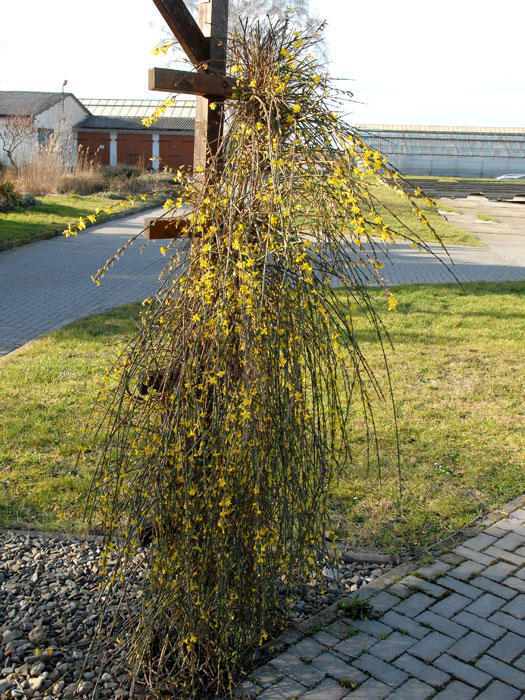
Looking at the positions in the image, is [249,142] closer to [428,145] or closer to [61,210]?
[61,210]

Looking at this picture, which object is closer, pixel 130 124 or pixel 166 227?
pixel 166 227

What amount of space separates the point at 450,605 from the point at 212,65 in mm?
2644

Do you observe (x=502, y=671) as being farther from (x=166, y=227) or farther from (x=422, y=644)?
(x=166, y=227)

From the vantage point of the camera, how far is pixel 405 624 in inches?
122

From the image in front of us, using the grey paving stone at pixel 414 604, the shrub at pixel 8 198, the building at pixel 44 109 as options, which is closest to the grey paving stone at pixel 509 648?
the grey paving stone at pixel 414 604

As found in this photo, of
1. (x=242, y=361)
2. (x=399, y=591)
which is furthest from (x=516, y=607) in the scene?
(x=242, y=361)

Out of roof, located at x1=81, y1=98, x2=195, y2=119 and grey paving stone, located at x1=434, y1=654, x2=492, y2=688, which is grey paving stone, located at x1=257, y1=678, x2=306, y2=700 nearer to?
grey paving stone, located at x1=434, y1=654, x2=492, y2=688

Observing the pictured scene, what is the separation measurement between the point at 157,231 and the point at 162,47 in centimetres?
71

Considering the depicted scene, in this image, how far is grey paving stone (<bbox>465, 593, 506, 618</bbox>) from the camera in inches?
126

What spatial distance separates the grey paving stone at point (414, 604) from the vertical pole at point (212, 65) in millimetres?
2183

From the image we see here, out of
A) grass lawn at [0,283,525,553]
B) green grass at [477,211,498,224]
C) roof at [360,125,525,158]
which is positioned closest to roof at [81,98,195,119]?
roof at [360,125,525,158]

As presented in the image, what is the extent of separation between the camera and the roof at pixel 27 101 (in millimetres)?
38062

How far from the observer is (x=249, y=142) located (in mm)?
2617

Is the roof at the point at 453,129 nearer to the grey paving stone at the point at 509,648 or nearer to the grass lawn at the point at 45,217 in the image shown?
the grass lawn at the point at 45,217
